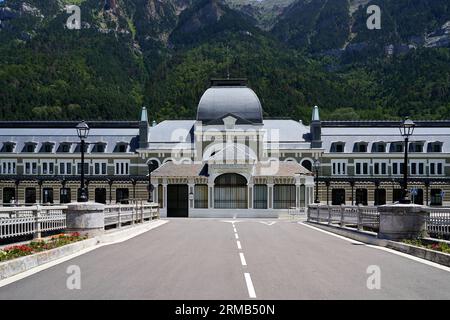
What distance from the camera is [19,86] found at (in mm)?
148000

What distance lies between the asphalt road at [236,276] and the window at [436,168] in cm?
7205

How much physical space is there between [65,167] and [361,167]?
138ft

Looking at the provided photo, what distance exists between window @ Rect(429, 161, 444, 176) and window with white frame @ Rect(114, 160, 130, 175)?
42.5 m

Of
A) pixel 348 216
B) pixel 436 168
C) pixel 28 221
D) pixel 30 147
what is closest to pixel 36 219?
pixel 28 221

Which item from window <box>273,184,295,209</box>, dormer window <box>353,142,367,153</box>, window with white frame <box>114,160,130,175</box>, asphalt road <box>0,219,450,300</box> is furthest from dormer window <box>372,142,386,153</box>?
asphalt road <box>0,219,450,300</box>

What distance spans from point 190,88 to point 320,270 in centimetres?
13353

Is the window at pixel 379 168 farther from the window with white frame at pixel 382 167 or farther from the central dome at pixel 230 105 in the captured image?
the central dome at pixel 230 105

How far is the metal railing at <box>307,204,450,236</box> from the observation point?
22.0 metres

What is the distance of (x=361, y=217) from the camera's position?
29.5 metres

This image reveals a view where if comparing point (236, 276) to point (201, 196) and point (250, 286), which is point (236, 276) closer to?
point (250, 286)

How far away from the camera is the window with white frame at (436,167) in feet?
296

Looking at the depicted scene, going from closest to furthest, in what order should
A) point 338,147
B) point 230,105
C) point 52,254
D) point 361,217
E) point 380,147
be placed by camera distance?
point 52,254, point 361,217, point 380,147, point 338,147, point 230,105

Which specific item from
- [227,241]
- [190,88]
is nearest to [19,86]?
[190,88]
